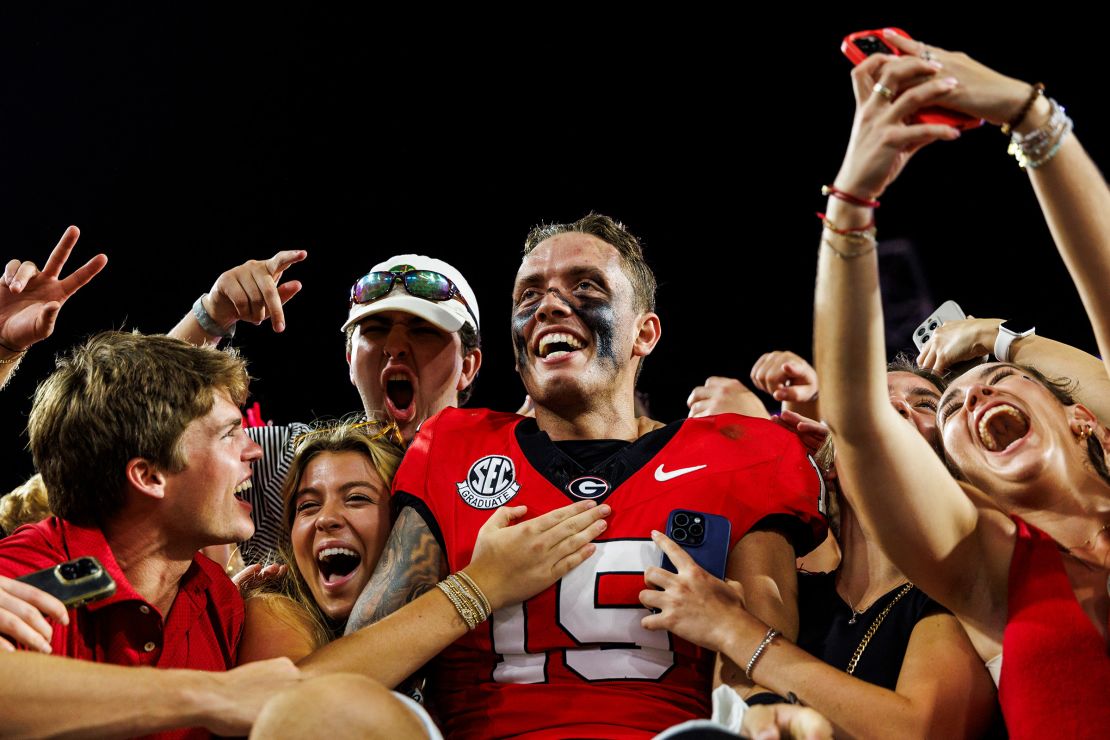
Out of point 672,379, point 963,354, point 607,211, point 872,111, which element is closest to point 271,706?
point 872,111

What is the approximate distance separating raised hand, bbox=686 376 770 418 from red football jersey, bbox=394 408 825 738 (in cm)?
50

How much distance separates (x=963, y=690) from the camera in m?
1.82

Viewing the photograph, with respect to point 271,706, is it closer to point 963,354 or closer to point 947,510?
point 947,510

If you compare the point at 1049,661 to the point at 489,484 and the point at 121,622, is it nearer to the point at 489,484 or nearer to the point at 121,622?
the point at 489,484

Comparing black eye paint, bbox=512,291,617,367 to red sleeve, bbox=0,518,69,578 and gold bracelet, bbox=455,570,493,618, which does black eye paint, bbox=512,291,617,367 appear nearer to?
gold bracelet, bbox=455,570,493,618

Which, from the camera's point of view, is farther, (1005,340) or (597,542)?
(1005,340)

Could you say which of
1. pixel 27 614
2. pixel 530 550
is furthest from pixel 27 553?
pixel 530 550

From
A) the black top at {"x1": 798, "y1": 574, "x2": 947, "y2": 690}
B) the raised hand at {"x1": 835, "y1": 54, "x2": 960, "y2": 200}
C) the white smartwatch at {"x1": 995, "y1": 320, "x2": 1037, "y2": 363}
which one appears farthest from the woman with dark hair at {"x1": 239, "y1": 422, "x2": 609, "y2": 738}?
the white smartwatch at {"x1": 995, "y1": 320, "x2": 1037, "y2": 363}

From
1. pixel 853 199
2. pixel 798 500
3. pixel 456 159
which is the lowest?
pixel 798 500

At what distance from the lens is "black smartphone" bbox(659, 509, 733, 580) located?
204cm

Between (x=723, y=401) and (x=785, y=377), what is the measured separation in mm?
172

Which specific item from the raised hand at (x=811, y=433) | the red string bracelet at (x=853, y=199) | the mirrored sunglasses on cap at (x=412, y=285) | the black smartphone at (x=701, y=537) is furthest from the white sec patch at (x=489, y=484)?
the mirrored sunglasses on cap at (x=412, y=285)

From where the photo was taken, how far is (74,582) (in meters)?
1.68

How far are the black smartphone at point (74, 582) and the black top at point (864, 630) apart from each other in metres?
1.25
